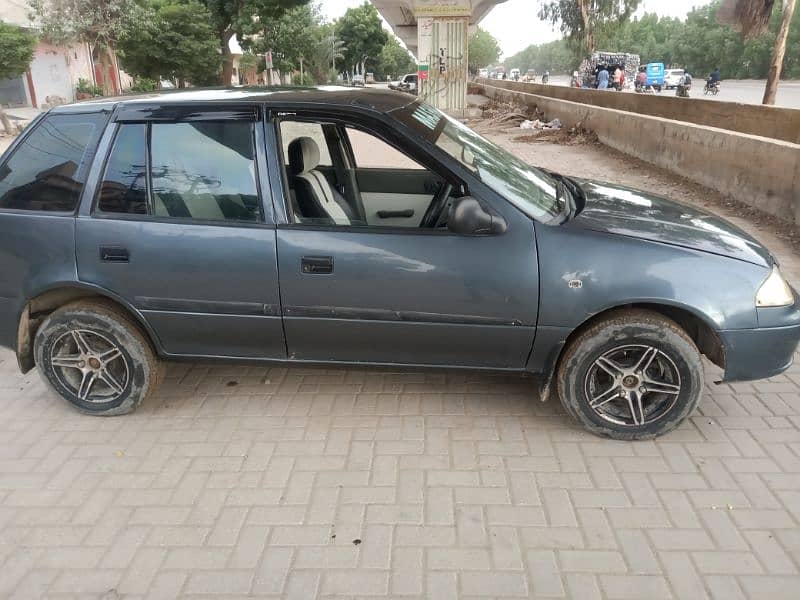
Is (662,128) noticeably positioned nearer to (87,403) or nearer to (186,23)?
(87,403)

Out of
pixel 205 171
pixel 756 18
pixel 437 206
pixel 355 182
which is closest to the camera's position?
pixel 205 171

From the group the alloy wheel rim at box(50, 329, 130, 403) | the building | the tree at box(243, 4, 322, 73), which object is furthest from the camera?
the tree at box(243, 4, 322, 73)

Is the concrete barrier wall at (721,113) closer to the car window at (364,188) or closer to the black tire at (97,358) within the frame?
the car window at (364,188)

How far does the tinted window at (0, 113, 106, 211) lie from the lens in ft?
10.7

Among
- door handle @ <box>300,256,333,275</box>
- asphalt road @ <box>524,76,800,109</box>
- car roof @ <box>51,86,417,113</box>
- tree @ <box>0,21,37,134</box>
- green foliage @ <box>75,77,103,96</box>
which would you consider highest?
tree @ <box>0,21,37,134</box>

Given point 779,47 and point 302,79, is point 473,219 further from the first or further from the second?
point 302,79

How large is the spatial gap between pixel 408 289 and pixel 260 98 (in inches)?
50.3

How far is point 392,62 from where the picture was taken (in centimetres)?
9838

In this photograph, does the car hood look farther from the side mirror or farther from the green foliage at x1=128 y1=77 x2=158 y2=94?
the green foliage at x1=128 y1=77 x2=158 y2=94

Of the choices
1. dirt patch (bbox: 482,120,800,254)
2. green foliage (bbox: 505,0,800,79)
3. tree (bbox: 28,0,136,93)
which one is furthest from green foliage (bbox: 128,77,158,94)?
green foliage (bbox: 505,0,800,79)

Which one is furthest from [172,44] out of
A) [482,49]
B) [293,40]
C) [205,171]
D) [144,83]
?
[482,49]

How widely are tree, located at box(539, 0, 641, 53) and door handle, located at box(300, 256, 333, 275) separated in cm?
4960

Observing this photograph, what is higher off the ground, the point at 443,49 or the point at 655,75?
the point at 443,49

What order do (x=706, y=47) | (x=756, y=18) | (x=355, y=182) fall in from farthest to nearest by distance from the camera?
(x=706, y=47)
(x=756, y=18)
(x=355, y=182)
